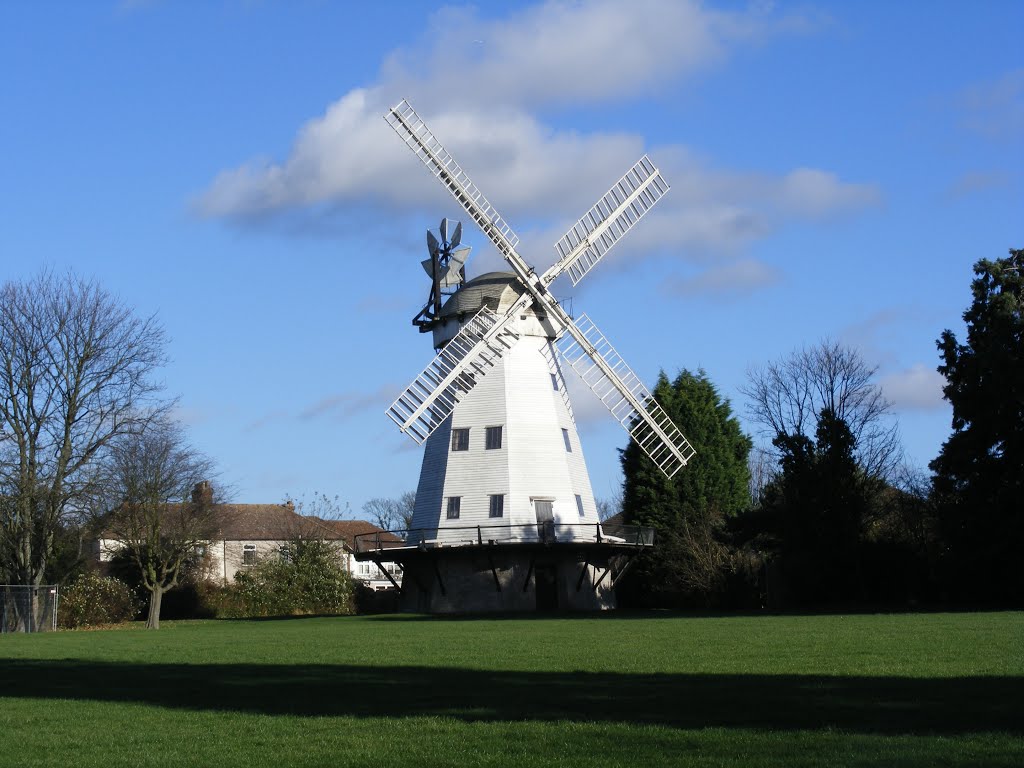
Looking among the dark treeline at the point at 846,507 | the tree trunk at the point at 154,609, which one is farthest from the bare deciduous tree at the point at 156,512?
the dark treeline at the point at 846,507

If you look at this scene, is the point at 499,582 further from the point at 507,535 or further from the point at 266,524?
the point at 266,524

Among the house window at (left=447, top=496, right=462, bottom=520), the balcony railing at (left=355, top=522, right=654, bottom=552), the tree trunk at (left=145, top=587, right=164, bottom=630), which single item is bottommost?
the tree trunk at (left=145, top=587, right=164, bottom=630)

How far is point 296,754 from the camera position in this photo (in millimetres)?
9242

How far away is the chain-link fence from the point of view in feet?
133

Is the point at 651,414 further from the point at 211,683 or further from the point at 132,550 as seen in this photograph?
the point at 211,683

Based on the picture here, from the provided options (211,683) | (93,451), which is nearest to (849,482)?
(93,451)

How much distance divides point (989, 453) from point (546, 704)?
27.6 meters

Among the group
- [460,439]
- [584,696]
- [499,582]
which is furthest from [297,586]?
[584,696]

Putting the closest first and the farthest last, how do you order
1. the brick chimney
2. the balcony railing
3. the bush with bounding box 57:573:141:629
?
the balcony railing
the bush with bounding box 57:573:141:629
the brick chimney

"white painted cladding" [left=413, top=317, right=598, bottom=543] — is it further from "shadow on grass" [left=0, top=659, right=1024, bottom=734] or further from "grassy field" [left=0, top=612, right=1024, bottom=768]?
"shadow on grass" [left=0, top=659, right=1024, bottom=734]

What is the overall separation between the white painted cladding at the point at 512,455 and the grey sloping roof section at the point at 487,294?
1209 millimetres

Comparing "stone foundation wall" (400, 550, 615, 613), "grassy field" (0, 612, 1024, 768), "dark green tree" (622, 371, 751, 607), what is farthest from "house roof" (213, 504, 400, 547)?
"grassy field" (0, 612, 1024, 768)

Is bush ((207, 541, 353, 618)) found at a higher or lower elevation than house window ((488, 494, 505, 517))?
lower

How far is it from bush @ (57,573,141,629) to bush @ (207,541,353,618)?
4808 mm
